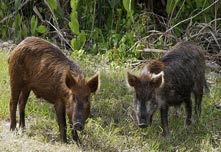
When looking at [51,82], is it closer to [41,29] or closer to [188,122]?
[188,122]

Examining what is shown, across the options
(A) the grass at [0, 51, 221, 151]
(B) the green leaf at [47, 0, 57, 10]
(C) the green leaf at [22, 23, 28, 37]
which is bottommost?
(A) the grass at [0, 51, 221, 151]

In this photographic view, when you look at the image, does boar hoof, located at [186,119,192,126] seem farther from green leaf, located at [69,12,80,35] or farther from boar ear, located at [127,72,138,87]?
green leaf, located at [69,12,80,35]

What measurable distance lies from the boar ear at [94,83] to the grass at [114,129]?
25.8 inches

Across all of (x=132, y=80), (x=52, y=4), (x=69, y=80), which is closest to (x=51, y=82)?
(x=69, y=80)

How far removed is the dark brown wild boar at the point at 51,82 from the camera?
7082mm

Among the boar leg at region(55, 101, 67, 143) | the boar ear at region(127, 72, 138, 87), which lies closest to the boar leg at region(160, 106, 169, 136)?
the boar ear at region(127, 72, 138, 87)

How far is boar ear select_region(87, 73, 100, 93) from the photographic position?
712cm

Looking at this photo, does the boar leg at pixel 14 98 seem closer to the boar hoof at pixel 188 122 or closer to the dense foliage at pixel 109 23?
the boar hoof at pixel 188 122

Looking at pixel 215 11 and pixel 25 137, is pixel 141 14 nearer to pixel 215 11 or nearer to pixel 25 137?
pixel 215 11

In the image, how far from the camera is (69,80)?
7129 millimetres

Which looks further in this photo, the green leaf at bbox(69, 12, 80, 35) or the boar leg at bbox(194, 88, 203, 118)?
the green leaf at bbox(69, 12, 80, 35)

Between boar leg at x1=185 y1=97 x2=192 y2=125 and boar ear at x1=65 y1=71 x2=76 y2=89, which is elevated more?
boar ear at x1=65 y1=71 x2=76 y2=89

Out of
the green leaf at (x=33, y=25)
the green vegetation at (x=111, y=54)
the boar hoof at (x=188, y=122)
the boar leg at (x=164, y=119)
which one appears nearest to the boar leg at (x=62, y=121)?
the green vegetation at (x=111, y=54)

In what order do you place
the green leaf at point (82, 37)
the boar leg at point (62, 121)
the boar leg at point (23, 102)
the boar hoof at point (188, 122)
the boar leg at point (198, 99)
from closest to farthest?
the boar leg at point (62, 121) → the boar leg at point (23, 102) → the boar hoof at point (188, 122) → the boar leg at point (198, 99) → the green leaf at point (82, 37)
